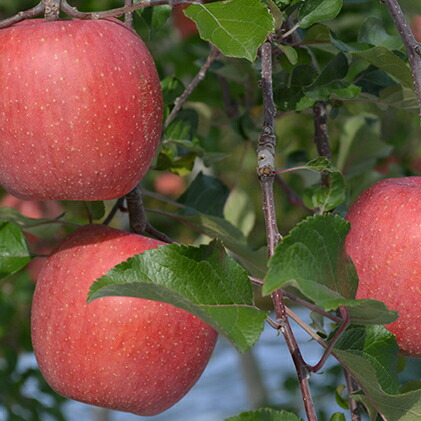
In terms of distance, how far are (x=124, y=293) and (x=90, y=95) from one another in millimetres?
208

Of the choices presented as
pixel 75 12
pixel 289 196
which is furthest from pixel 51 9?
pixel 289 196

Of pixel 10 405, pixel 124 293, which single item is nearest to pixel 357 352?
pixel 124 293

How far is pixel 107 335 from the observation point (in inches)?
28.7

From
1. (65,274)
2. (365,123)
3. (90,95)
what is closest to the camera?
(90,95)

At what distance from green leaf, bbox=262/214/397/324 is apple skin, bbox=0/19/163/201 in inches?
9.1

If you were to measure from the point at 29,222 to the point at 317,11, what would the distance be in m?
0.46

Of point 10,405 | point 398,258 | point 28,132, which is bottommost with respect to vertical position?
point 10,405

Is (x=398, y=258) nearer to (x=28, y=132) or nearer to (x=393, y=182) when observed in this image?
(x=393, y=182)

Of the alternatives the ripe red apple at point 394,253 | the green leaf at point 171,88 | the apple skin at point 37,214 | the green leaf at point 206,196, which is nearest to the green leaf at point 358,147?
the green leaf at point 206,196

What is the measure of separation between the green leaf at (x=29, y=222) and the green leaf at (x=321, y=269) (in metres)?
0.49

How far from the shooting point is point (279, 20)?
70 cm

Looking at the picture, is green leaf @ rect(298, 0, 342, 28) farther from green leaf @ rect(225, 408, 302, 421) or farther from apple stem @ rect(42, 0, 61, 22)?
green leaf @ rect(225, 408, 302, 421)

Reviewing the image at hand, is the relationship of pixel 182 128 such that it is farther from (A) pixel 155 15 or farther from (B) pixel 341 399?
(B) pixel 341 399

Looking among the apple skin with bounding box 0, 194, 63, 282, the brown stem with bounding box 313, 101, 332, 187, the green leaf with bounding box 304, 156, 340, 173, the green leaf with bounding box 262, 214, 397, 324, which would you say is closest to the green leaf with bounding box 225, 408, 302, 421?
the green leaf with bounding box 262, 214, 397, 324
